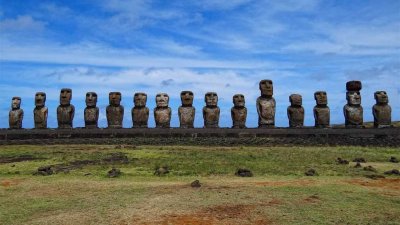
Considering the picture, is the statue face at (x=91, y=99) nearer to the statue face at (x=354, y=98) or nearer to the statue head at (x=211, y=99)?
the statue head at (x=211, y=99)

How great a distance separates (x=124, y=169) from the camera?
538 inches

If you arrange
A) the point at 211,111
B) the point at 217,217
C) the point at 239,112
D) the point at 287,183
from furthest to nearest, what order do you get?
the point at 211,111
the point at 239,112
the point at 287,183
the point at 217,217

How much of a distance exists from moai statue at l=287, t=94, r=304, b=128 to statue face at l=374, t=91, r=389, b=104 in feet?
12.7

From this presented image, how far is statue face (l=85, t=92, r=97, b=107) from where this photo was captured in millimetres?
25625

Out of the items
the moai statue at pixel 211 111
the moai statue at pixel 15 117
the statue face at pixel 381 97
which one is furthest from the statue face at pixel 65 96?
the statue face at pixel 381 97

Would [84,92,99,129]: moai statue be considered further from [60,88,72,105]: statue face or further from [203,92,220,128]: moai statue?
[203,92,220,128]: moai statue

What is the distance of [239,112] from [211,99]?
5.38 feet

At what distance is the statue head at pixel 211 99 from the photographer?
25.2m

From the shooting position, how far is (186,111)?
82.1ft

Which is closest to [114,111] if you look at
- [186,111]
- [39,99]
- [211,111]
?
[186,111]

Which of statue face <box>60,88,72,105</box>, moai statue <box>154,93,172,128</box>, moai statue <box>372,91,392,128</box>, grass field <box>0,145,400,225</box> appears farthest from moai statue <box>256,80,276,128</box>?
statue face <box>60,88,72,105</box>

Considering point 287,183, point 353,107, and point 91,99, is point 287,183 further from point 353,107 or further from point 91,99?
point 91,99

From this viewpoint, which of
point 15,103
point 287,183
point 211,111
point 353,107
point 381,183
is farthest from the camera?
point 15,103

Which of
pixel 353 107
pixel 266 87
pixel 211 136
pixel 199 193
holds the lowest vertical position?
pixel 199 193
